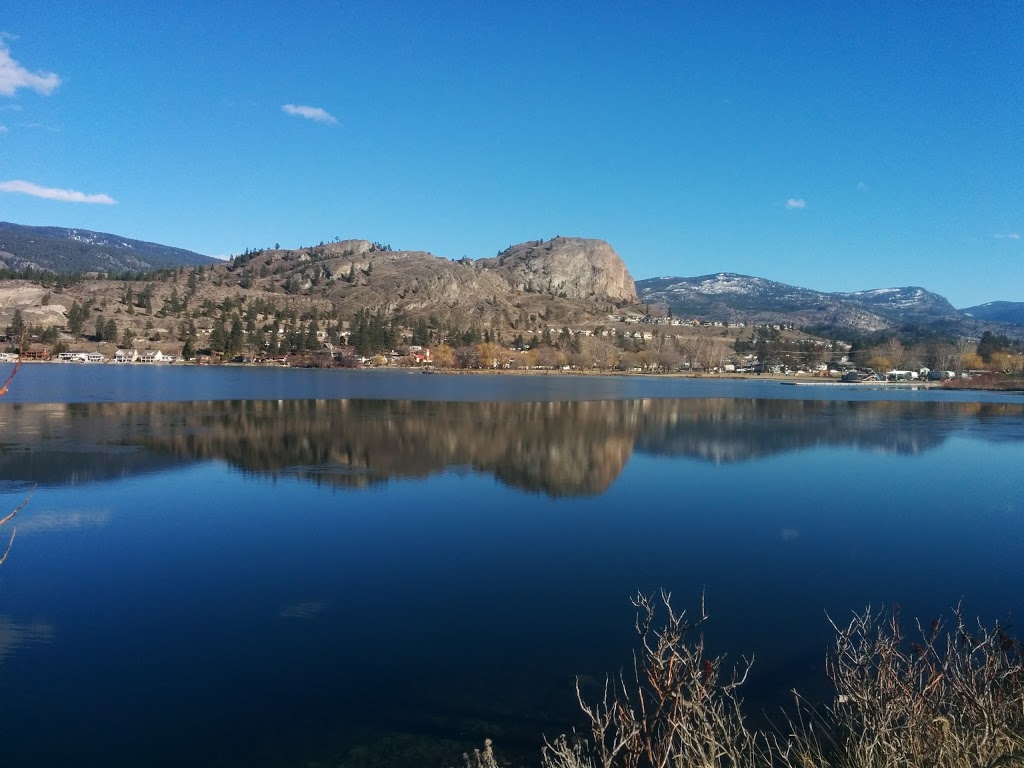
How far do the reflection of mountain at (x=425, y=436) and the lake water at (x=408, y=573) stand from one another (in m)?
0.24

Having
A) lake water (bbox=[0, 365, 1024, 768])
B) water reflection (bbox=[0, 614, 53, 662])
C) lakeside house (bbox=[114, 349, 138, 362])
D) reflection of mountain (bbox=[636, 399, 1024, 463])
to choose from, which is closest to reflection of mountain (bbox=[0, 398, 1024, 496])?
reflection of mountain (bbox=[636, 399, 1024, 463])

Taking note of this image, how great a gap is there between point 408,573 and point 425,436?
16.2 m

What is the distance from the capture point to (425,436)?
2686cm

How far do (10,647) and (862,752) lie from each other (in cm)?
854

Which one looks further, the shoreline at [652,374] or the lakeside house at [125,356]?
the lakeside house at [125,356]

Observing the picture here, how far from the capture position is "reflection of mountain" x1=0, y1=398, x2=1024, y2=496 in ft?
63.7

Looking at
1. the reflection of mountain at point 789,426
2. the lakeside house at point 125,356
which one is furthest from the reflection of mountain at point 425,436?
the lakeside house at point 125,356

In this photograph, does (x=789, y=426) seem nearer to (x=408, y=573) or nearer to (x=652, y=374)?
(x=408, y=573)

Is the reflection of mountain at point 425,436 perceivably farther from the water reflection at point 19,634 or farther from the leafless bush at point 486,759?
the leafless bush at point 486,759

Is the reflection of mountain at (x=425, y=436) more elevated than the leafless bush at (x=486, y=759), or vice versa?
the leafless bush at (x=486, y=759)

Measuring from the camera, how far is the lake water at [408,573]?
21.7 feet

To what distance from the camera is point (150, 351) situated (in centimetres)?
10369

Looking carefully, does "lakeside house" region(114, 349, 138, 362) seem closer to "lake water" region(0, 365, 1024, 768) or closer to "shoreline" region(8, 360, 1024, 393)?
"shoreline" region(8, 360, 1024, 393)

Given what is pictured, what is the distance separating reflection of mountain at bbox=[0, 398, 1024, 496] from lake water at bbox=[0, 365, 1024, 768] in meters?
0.24
